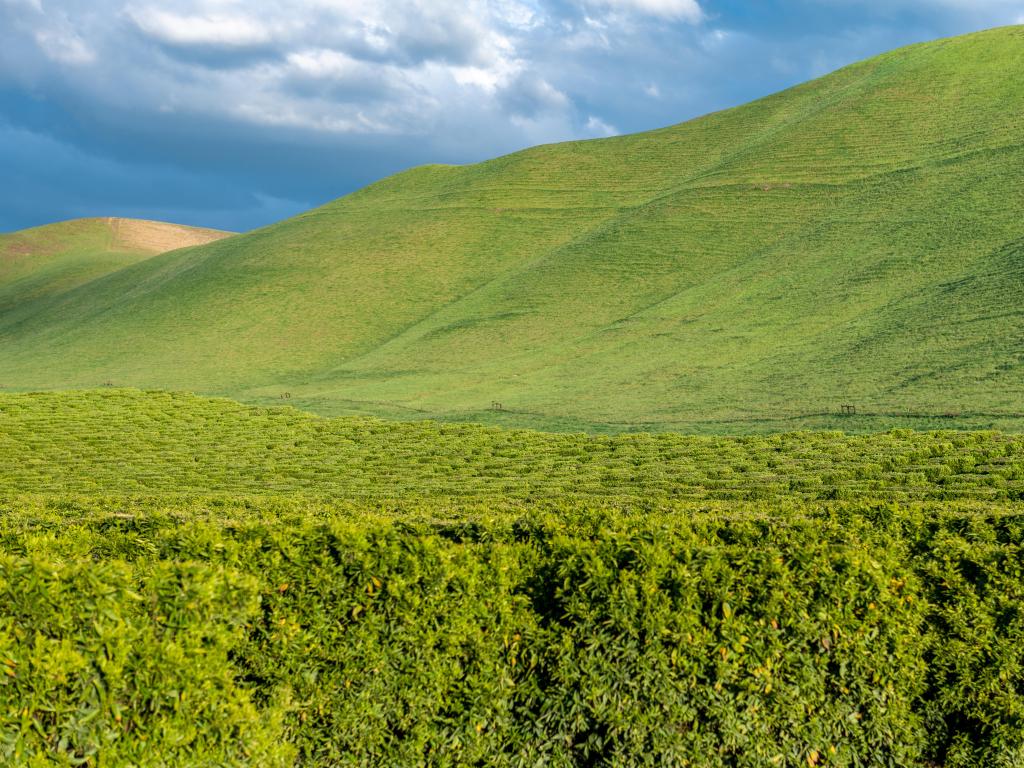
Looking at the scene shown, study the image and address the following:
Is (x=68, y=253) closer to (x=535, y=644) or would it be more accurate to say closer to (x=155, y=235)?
(x=155, y=235)

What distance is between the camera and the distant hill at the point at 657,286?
36156 mm

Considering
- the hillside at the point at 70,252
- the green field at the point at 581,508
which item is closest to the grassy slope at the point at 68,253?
the hillside at the point at 70,252

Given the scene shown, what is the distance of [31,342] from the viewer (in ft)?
252

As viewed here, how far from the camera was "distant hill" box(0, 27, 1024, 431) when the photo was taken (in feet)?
119

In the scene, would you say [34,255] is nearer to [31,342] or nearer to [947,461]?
[31,342]

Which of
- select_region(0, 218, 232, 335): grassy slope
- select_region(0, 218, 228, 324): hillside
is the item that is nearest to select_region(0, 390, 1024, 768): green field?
select_region(0, 218, 232, 335): grassy slope

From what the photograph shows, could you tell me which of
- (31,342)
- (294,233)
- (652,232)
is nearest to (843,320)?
(652,232)

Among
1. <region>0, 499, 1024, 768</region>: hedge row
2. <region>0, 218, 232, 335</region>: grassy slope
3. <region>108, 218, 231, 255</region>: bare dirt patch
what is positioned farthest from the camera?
<region>108, 218, 231, 255</region>: bare dirt patch

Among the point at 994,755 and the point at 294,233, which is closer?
the point at 994,755

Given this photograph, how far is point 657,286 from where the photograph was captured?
59875 mm

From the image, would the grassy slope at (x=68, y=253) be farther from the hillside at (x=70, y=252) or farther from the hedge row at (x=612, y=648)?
the hedge row at (x=612, y=648)

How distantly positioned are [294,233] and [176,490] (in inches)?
2846

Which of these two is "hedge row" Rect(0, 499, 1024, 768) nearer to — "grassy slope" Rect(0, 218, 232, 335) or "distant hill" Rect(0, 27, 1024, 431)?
"distant hill" Rect(0, 27, 1024, 431)

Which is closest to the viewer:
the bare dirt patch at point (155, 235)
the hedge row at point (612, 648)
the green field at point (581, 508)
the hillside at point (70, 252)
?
the green field at point (581, 508)
